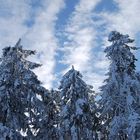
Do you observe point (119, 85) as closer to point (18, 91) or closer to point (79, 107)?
point (79, 107)

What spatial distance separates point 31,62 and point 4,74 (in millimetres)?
2727

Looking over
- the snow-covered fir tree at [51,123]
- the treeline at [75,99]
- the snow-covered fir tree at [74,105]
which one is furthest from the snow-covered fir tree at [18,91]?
the snow-covered fir tree at [51,123]

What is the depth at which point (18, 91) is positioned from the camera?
28688 millimetres

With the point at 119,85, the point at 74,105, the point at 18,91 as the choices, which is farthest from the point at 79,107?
the point at 18,91

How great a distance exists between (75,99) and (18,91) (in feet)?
18.2

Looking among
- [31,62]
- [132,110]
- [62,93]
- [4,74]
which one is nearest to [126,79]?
[132,110]

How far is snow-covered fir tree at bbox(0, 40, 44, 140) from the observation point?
91.3 feet

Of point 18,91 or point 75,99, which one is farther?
point 75,99

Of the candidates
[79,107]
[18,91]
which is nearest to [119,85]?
[79,107]

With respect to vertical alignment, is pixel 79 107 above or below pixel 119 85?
below

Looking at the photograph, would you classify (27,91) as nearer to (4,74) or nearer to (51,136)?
(4,74)

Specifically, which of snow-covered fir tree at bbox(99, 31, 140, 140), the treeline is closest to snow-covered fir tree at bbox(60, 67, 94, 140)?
the treeline

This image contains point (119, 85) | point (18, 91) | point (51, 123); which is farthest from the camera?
point (51, 123)

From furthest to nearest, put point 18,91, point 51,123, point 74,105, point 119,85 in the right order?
point 51,123
point 74,105
point 119,85
point 18,91
